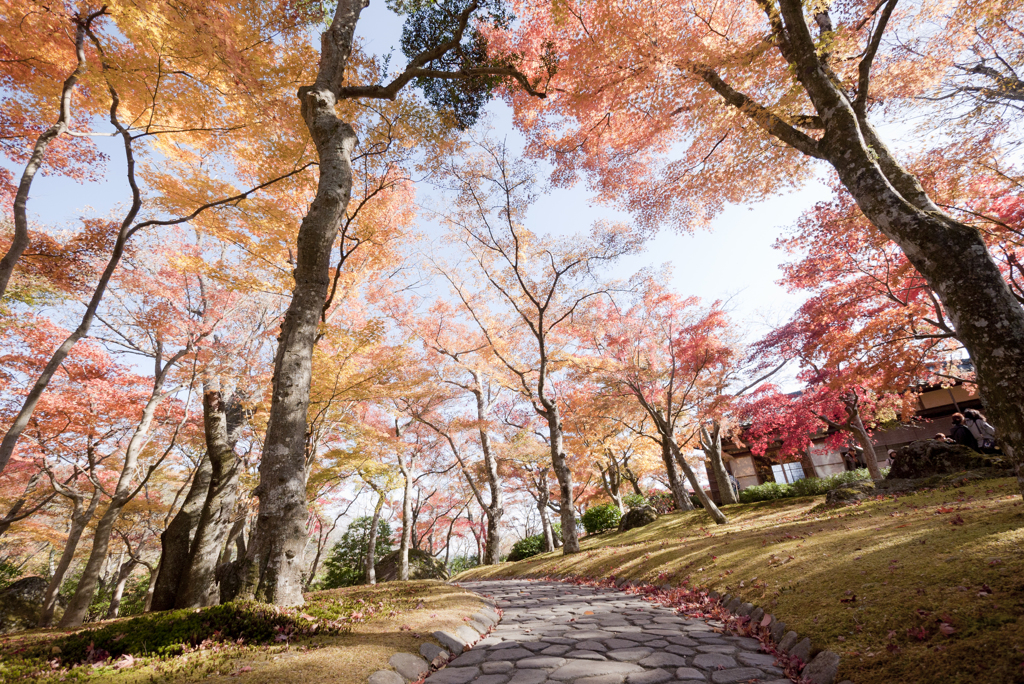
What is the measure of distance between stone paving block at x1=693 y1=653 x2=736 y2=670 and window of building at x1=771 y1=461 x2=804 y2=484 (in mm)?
23776

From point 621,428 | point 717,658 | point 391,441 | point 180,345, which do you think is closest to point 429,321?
point 391,441

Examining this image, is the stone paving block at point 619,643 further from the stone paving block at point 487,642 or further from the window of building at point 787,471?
the window of building at point 787,471

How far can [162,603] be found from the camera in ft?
24.2

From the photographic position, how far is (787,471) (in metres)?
23.5

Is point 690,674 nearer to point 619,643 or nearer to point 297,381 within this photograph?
point 619,643

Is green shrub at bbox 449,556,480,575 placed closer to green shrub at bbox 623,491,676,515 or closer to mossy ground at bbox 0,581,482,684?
green shrub at bbox 623,491,676,515

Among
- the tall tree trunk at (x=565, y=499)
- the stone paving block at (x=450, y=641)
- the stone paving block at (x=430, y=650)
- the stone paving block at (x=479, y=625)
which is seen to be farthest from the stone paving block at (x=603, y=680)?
the tall tree trunk at (x=565, y=499)

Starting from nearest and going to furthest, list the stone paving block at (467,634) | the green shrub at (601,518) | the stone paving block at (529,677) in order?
the stone paving block at (529,677)
the stone paving block at (467,634)
the green shrub at (601,518)

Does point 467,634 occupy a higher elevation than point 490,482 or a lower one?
lower

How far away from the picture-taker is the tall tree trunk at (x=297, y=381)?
452cm

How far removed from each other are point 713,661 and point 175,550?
9.12m

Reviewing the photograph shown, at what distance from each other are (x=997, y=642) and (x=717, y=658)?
183cm

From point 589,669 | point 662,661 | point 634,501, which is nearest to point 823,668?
point 662,661

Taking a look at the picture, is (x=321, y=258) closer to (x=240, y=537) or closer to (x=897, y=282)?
(x=897, y=282)
